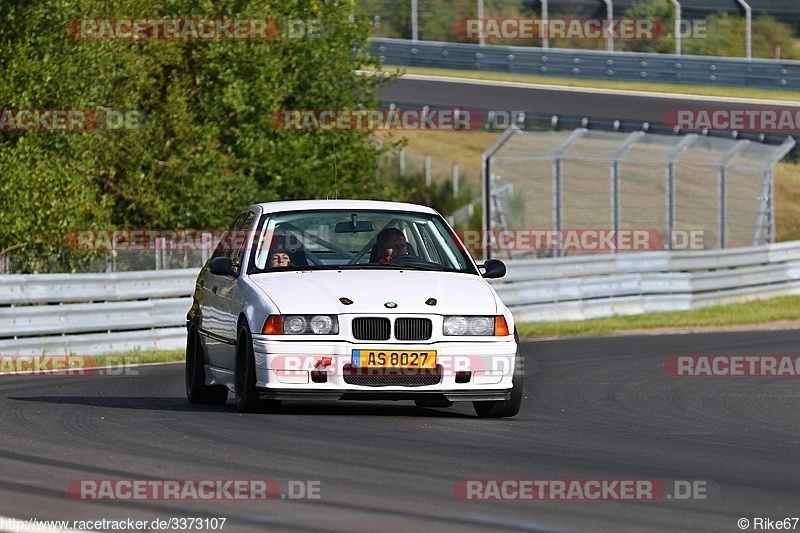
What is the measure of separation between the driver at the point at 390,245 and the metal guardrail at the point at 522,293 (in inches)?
282

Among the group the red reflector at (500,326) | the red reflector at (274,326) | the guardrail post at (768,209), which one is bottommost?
the guardrail post at (768,209)

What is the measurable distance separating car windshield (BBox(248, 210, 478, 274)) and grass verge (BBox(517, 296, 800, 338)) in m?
10.8

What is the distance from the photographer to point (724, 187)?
27344 millimetres

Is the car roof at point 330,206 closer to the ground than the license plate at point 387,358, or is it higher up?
higher up

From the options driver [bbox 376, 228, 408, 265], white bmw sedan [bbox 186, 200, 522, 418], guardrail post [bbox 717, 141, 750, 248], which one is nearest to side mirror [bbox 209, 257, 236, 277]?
white bmw sedan [bbox 186, 200, 522, 418]

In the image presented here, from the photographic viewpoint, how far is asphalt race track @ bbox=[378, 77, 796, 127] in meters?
37.8

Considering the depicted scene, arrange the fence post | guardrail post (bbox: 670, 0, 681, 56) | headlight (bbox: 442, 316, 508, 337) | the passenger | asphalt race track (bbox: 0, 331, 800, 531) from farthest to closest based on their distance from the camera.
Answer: the fence post → guardrail post (bbox: 670, 0, 681, 56) → the passenger → headlight (bbox: 442, 316, 508, 337) → asphalt race track (bbox: 0, 331, 800, 531)

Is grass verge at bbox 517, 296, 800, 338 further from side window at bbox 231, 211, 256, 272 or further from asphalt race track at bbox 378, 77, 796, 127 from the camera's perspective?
asphalt race track at bbox 378, 77, 796, 127

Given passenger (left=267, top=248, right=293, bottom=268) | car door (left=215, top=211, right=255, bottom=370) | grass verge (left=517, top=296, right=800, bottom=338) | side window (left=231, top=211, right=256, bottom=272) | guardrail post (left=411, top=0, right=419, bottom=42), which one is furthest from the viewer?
guardrail post (left=411, top=0, right=419, bottom=42)

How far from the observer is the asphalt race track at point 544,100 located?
3775cm

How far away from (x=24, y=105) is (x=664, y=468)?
1570 cm

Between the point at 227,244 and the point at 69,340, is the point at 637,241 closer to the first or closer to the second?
the point at 69,340

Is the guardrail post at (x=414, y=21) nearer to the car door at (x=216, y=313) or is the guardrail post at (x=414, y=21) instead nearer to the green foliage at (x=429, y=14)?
the green foliage at (x=429, y=14)

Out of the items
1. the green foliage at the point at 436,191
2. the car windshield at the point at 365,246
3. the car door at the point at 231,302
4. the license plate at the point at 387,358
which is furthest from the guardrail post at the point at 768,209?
the license plate at the point at 387,358
